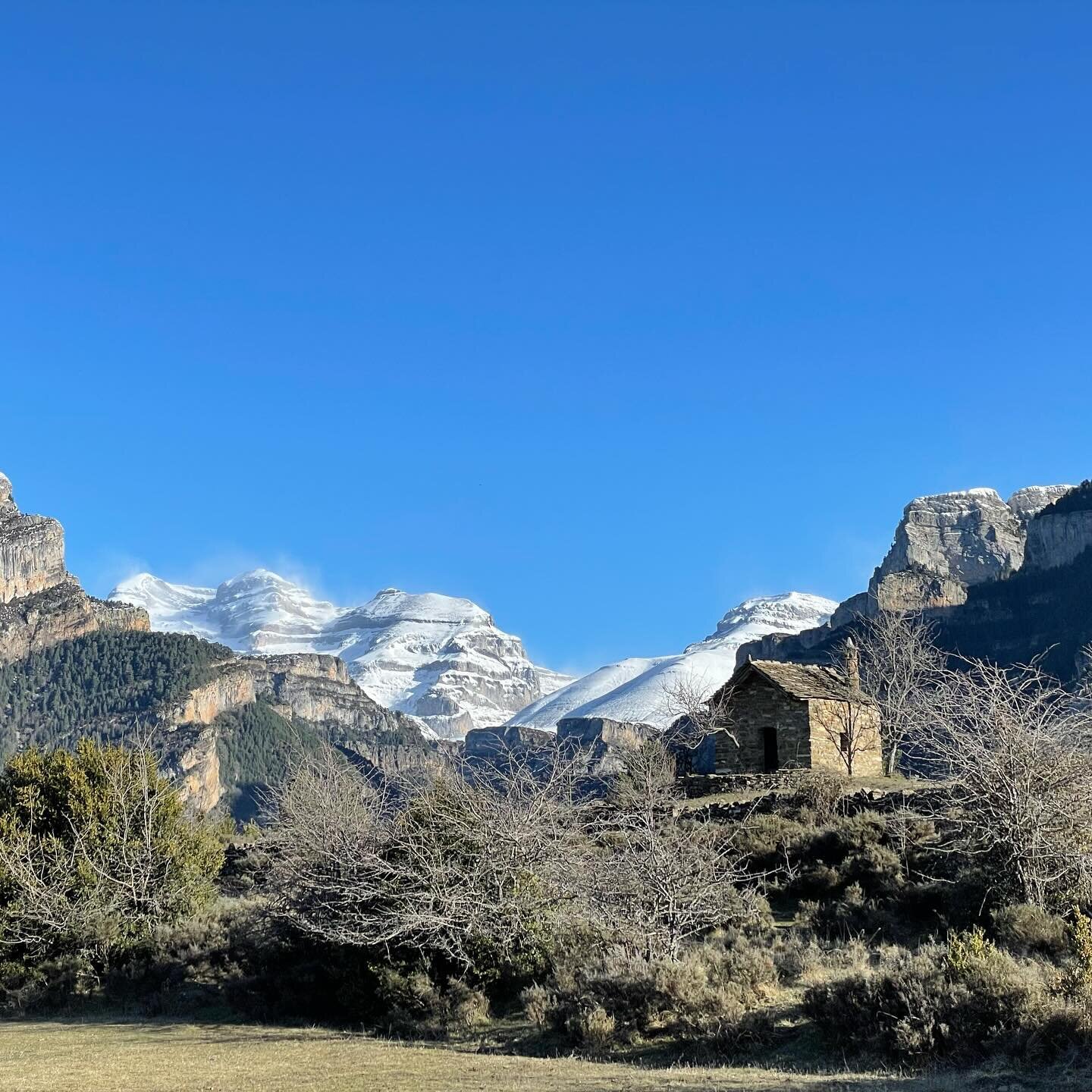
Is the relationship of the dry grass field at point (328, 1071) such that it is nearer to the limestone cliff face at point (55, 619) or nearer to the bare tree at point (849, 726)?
the bare tree at point (849, 726)

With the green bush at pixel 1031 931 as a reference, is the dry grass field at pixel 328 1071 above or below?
below

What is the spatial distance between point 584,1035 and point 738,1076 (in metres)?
3.57

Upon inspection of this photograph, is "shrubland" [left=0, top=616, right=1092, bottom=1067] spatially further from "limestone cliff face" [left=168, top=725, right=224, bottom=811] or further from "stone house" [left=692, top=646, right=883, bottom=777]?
"limestone cliff face" [left=168, top=725, right=224, bottom=811]

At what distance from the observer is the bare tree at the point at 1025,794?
1728 cm

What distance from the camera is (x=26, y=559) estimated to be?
196m

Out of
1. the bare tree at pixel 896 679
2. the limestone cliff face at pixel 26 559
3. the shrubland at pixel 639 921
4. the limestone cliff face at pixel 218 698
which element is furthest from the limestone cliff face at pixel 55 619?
the shrubland at pixel 639 921

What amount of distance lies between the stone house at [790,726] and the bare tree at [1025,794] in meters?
19.4

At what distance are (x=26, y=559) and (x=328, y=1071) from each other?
200777 mm

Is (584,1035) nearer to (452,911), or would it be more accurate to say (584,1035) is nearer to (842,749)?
(452,911)

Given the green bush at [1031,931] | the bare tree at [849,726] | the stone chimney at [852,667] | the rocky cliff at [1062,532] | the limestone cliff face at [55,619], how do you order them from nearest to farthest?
the green bush at [1031,931]
the bare tree at [849,726]
the stone chimney at [852,667]
the rocky cliff at [1062,532]
the limestone cliff face at [55,619]

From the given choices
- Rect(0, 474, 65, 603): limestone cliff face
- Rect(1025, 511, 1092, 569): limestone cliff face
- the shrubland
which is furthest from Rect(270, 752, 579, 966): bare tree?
Rect(0, 474, 65, 603): limestone cliff face

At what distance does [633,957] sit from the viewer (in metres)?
17.2

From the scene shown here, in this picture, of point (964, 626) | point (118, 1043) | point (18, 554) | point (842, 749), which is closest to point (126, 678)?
point (18, 554)

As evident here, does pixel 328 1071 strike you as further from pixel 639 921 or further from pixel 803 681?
pixel 803 681
